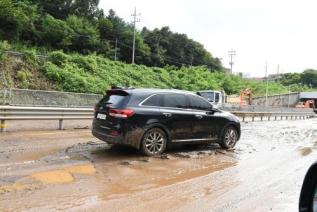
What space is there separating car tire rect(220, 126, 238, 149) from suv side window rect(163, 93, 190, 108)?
67.5 inches

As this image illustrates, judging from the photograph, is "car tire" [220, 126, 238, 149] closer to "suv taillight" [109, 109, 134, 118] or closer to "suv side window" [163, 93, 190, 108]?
"suv side window" [163, 93, 190, 108]

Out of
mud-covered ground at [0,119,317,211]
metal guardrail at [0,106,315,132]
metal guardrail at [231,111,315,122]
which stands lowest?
mud-covered ground at [0,119,317,211]

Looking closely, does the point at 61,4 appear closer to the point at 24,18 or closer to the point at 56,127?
the point at 24,18

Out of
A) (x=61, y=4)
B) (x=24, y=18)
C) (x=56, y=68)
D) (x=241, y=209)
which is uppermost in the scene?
(x=61, y=4)

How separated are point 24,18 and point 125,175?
162 ft

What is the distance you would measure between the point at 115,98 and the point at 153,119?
41.2 inches

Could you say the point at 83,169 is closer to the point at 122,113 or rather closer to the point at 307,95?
the point at 122,113

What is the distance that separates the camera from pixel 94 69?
152 feet

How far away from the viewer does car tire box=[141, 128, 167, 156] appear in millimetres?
9914

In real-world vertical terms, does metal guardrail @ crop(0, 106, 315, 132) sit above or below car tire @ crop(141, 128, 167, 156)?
above

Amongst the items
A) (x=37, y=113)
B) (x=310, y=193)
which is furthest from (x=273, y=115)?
(x=310, y=193)

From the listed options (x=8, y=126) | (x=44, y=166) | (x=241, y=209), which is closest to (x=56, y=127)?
(x=8, y=126)

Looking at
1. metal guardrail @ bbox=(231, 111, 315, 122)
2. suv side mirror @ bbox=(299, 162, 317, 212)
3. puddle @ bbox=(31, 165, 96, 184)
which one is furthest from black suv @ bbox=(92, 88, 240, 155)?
metal guardrail @ bbox=(231, 111, 315, 122)

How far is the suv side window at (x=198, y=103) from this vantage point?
1116 cm
